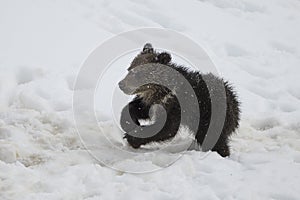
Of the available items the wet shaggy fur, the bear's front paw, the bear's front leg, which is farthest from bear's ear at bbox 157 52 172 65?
the bear's front paw

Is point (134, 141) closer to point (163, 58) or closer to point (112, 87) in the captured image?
point (163, 58)

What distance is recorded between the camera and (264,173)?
14.4 feet

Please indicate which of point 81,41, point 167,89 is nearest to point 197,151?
point 167,89

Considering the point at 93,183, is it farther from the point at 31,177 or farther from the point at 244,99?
the point at 244,99

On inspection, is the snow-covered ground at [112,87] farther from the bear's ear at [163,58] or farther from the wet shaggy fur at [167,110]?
the bear's ear at [163,58]

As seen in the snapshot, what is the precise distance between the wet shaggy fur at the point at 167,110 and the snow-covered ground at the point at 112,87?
0.78ft

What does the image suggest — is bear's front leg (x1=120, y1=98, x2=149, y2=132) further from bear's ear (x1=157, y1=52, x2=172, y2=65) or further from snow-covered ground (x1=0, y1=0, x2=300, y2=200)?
bear's ear (x1=157, y1=52, x2=172, y2=65)

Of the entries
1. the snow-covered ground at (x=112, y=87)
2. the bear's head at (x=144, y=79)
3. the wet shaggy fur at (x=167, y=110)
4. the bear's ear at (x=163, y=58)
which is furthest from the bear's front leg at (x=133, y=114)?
the bear's ear at (x=163, y=58)

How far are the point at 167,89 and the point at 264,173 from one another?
121cm

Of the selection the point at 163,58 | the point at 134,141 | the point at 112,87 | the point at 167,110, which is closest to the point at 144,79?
the point at 163,58

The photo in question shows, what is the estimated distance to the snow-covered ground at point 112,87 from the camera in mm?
4004

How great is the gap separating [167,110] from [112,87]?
156 centimetres

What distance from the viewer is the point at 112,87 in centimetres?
612

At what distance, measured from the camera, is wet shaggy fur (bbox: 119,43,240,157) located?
15.5 ft
